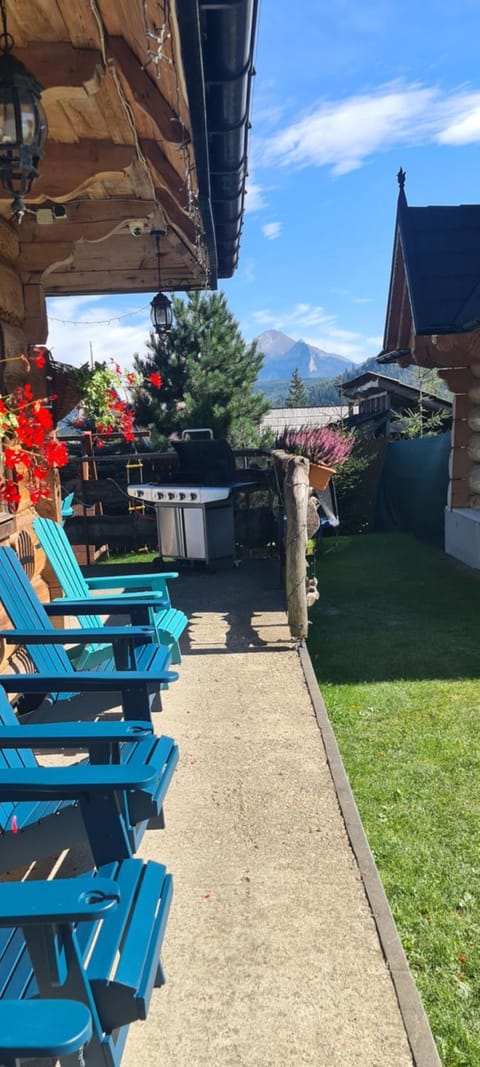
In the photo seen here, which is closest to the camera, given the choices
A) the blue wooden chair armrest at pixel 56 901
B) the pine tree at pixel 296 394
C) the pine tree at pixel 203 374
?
the blue wooden chair armrest at pixel 56 901

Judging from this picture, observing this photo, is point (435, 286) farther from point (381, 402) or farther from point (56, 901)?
point (381, 402)

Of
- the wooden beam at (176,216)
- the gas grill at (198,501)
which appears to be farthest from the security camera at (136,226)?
the gas grill at (198,501)

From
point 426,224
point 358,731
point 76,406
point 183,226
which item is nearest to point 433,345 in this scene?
point 426,224

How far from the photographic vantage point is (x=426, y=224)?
8422mm

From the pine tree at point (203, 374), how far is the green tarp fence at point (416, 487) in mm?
4624

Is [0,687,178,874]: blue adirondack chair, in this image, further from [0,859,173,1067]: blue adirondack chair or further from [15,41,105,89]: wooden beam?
[15,41,105,89]: wooden beam

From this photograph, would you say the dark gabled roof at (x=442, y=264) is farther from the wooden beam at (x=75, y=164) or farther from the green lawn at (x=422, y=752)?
the wooden beam at (x=75, y=164)

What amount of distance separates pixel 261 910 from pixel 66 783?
3.37 feet

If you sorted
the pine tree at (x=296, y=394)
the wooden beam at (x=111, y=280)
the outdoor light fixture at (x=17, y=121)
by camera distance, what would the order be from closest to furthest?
the outdoor light fixture at (x=17, y=121), the wooden beam at (x=111, y=280), the pine tree at (x=296, y=394)

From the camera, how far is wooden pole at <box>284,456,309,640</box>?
5125 millimetres

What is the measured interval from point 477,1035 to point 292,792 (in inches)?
51.1

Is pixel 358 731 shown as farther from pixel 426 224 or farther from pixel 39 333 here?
pixel 426 224

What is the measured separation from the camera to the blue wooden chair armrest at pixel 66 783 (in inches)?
70.3

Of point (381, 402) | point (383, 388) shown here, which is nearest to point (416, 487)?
point (381, 402)
